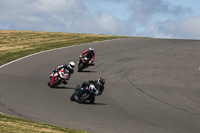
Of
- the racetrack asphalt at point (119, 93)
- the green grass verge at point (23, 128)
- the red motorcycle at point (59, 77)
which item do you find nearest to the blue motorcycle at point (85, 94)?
the racetrack asphalt at point (119, 93)

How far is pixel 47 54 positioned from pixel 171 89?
1426cm

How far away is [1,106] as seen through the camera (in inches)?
508

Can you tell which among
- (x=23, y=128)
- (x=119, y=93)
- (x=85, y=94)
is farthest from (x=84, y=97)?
(x=23, y=128)


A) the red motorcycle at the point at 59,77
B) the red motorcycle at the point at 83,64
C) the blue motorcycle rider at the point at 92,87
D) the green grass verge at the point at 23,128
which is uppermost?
the red motorcycle at the point at 83,64

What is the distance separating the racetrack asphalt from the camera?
38.9ft

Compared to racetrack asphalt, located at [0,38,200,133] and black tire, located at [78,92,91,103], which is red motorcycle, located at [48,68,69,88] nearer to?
→ racetrack asphalt, located at [0,38,200,133]

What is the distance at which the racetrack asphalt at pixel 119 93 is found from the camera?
11.9 meters

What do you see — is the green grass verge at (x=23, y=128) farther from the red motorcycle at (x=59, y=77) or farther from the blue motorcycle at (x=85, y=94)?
the red motorcycle at (x=59, y=77)

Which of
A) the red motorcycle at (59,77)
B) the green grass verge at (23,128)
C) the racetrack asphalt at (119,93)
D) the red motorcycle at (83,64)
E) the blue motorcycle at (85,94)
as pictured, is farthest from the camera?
the red motorcycle at (83,64)

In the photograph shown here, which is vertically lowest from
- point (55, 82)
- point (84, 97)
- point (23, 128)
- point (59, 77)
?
point (23, 128)

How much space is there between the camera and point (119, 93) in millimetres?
17406

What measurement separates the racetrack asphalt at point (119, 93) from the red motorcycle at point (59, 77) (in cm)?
36

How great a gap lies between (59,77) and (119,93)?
313 centimetres

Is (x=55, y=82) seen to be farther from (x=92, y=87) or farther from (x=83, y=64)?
(x=83, y=64)
